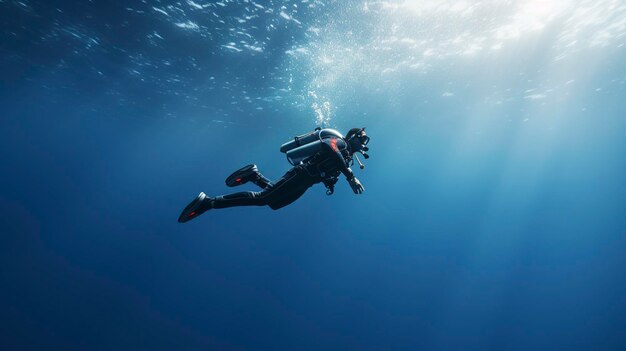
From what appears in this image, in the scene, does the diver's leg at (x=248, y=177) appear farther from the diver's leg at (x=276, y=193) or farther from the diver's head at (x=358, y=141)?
the diver's head at (x=358, y=141)

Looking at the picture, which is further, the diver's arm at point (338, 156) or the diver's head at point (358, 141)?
the diver's head at point (358, 141)

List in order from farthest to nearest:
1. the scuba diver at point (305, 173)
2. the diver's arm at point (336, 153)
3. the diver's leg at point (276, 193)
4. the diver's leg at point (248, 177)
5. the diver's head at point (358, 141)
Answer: the diver's leg at point (248, 177) < the diver's head at point (358, 141) < the diver's leg at point (276, 193) < the scuba diver at point (305, 173) < the diver's arm at point (336, 153)

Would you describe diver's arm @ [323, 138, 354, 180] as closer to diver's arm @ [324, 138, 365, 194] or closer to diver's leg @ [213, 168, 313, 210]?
diver's arm @ [324, 138, 365, 194]

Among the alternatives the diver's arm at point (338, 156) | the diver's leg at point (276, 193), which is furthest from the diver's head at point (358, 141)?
the diver's leg at point (276, 193)

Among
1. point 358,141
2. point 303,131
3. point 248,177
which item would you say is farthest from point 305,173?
point 303,131

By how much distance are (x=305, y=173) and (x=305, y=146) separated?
0.40m

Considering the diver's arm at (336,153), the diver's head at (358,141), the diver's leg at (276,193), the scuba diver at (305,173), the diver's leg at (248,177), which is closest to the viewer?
the diver's arm at (336,153)

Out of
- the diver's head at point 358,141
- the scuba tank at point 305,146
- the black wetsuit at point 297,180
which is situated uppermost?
the diver's head at point 358,141

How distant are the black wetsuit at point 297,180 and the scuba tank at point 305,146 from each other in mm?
94

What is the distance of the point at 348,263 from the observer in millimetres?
56656

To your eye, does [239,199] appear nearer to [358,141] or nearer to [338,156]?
[338,156]

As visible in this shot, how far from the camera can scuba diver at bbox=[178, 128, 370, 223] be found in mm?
3689

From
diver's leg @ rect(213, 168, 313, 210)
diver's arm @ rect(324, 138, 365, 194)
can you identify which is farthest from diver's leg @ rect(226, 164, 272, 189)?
diver's arm @ rect(324, 138, 365, 194)

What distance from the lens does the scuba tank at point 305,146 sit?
3861mm
